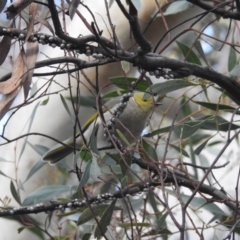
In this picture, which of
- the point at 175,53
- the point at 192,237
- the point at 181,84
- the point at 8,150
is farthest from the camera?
the point at 175,53

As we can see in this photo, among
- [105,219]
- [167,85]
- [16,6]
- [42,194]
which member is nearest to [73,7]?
[16,6]

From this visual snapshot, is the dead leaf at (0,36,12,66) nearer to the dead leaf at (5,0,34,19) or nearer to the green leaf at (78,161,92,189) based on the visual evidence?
the dead leaf at (5,0,34,19)

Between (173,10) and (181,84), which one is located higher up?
(173,10)

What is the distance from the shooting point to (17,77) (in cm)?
84

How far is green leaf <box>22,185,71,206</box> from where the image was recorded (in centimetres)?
149

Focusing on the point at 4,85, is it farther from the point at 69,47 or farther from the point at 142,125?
the point at 142,125

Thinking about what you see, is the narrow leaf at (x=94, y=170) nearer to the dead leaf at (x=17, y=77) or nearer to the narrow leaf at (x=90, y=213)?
the narrow leaf at (x=90, y=213)

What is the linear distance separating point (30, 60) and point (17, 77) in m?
0.04

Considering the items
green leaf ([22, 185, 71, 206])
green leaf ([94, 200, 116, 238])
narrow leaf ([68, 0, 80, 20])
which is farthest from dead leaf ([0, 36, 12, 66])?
green leaf ([22, 185, 71, 206])

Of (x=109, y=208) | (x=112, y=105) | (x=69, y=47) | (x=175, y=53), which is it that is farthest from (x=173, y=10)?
(x=175, y=53)

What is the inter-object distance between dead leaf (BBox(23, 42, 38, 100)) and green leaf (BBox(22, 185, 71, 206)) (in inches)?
26.6

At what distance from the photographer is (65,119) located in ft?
6.01

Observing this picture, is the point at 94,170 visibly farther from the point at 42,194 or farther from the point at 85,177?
the point at 42,194

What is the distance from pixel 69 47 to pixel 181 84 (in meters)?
0.36
